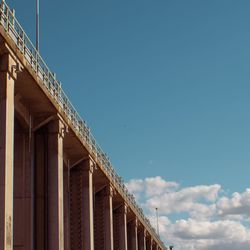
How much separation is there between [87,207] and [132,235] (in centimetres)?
2995

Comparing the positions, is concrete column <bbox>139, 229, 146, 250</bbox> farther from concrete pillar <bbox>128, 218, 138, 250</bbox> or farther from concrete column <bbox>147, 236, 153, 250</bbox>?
concrete column <bbox>147, 236, 153, 250</bbox>

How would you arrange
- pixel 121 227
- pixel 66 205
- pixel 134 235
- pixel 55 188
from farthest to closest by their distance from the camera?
pixel 134 235
pixel 121 227
pixel 66 205
pixel 55 188

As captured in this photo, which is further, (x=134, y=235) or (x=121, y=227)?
(x=134, y=235)

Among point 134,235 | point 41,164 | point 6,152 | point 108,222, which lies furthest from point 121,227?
point 6,152

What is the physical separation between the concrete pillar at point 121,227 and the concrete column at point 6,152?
36898mm

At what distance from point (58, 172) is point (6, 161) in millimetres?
9193

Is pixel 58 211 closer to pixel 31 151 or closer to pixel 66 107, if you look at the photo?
pixel 31 151

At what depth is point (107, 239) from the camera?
2106 inches

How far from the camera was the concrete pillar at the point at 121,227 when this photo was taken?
205 ft

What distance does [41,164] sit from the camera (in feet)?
118

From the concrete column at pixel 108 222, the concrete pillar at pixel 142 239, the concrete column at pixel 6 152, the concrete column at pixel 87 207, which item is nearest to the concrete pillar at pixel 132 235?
the concrete pillar at pixel 142 239

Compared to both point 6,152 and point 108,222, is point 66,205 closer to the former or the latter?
point 108,222

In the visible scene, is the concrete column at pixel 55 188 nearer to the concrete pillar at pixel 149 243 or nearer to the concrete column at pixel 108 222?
the concrete column at pixel 108 222

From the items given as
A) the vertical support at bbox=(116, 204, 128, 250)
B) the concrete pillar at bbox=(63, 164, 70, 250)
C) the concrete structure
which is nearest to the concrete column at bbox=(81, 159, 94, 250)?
the concrete structure
